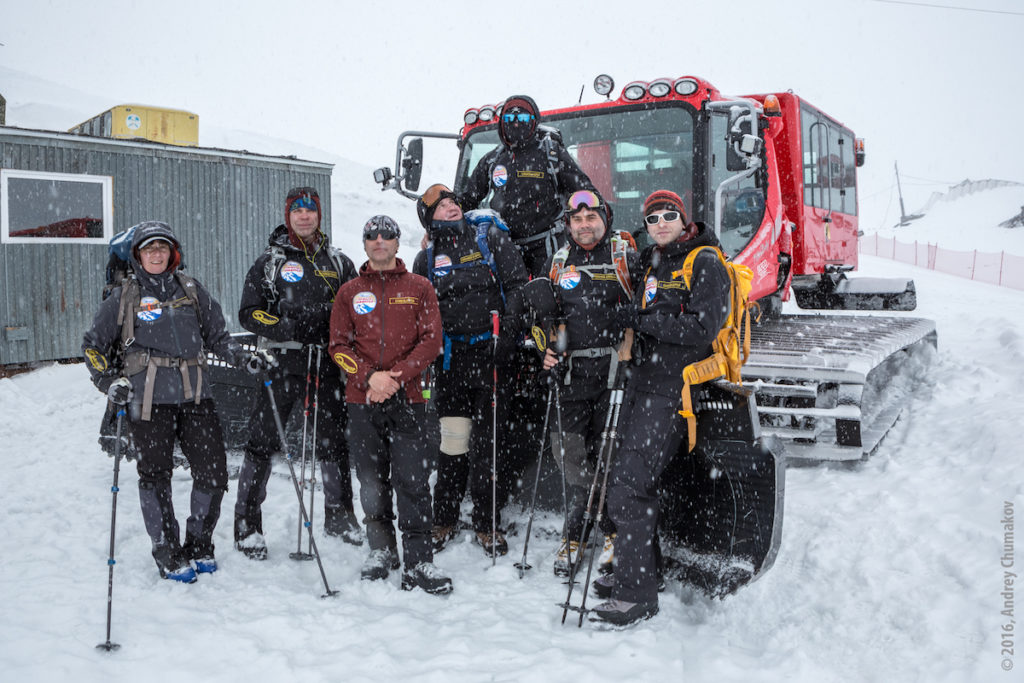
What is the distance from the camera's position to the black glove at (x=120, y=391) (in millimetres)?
3743

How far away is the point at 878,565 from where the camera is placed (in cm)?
374

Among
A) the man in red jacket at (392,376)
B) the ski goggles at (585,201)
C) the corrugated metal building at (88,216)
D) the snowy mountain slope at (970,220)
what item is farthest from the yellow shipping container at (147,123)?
the snowy mountain slope at (970,220)

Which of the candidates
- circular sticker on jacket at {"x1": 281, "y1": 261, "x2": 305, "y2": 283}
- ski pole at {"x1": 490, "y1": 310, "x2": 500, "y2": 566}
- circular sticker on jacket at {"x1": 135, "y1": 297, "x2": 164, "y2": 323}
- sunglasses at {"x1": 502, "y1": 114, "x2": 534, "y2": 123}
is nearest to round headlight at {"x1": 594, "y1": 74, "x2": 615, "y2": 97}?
sunglasses at {"x1": 502, "y1": 114, "x2": 534, "y2": 123}

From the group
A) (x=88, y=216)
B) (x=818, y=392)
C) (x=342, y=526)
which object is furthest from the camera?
(x=88, y=216)

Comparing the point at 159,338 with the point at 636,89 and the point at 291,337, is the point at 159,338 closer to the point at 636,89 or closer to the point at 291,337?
the point at 291,337

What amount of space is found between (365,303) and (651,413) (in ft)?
5.60

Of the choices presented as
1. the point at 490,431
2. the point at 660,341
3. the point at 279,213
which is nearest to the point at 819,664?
the point at 660,341

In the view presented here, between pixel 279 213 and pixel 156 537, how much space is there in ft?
35.8

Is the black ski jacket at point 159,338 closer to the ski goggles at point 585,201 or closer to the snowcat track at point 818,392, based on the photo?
the ski goggles at point 585,201

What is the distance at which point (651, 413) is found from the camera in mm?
3678

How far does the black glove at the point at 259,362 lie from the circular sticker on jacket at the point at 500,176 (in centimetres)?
189

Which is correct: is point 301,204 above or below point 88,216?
below

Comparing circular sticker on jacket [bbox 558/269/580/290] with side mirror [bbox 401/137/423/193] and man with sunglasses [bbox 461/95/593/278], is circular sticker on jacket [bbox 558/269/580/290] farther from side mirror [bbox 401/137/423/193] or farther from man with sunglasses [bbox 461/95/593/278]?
side mirror [bbox 401/137/423/193]

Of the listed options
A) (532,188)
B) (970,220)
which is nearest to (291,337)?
(532,188)
